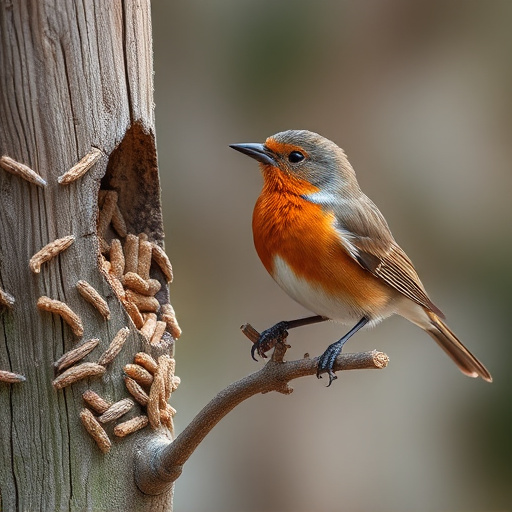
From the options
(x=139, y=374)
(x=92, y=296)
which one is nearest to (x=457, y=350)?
(x=139, y=374)

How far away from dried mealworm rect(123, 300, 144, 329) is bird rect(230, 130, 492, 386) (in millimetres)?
462

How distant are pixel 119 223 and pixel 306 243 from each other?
28.9 inches

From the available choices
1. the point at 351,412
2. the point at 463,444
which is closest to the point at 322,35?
the point at 351,412

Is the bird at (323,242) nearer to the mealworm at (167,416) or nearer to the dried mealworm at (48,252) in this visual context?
the mealworm at (167,416)

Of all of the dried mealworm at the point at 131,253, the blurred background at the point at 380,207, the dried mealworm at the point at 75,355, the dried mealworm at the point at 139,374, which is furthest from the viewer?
the blurred background at the point at 380,207

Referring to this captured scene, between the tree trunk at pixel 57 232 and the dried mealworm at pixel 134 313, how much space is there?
116mm

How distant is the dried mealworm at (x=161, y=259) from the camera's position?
333cm

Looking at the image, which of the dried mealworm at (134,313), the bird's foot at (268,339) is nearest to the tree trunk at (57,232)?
the dried mealworm at (134,313)

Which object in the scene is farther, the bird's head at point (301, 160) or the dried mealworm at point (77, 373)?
the bird's head at point (301, 160)

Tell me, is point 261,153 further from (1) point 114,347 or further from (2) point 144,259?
(1) point 114,347

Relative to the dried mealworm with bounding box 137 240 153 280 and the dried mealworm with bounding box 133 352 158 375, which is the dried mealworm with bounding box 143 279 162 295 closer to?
the dried mealworm with bounding box 137 240 153 280

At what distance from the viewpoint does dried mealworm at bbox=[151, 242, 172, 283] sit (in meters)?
3.33

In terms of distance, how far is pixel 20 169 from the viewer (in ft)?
9.11

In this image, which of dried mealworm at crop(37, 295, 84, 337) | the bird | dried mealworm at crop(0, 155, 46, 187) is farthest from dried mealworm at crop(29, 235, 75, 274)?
the bird
